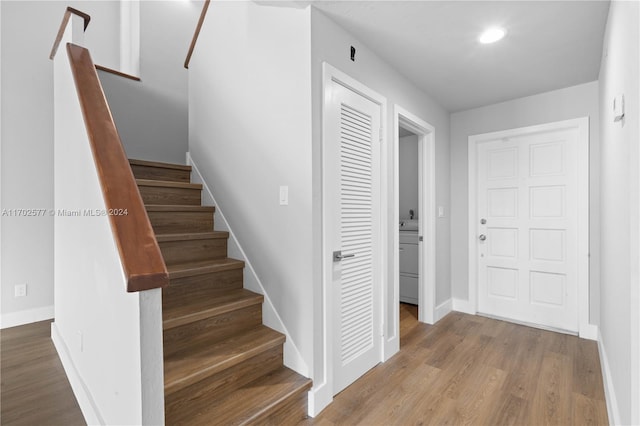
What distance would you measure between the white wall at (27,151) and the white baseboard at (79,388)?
109cm

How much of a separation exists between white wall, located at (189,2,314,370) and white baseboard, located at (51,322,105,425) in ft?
3.36

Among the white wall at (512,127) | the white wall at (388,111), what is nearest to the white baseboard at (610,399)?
the white wall at (512,127)

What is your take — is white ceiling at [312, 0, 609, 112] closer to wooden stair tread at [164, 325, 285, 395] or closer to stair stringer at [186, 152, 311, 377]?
stair stringer at [186, 152, 311, 377]

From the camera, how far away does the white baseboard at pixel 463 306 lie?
369 cm

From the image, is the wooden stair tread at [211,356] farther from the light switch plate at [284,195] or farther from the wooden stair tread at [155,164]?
the wooden stair tread at [155,164]

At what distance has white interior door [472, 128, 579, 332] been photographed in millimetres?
3148

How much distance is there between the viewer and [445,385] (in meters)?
2.18

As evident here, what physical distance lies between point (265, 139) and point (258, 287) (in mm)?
1009

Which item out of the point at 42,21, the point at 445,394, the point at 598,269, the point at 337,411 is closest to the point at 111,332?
the point at 337,411

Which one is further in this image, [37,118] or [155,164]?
[37,118]

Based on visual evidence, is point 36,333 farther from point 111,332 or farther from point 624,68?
point 624,68

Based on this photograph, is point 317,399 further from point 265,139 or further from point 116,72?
point 116,72

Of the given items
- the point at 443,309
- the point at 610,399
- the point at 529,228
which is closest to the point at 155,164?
the point at 443,309

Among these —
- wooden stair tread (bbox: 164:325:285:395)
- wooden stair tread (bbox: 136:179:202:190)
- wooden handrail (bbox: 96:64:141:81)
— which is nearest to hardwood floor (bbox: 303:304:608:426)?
wooden stair tread (bbox: 164:325:285:395)
